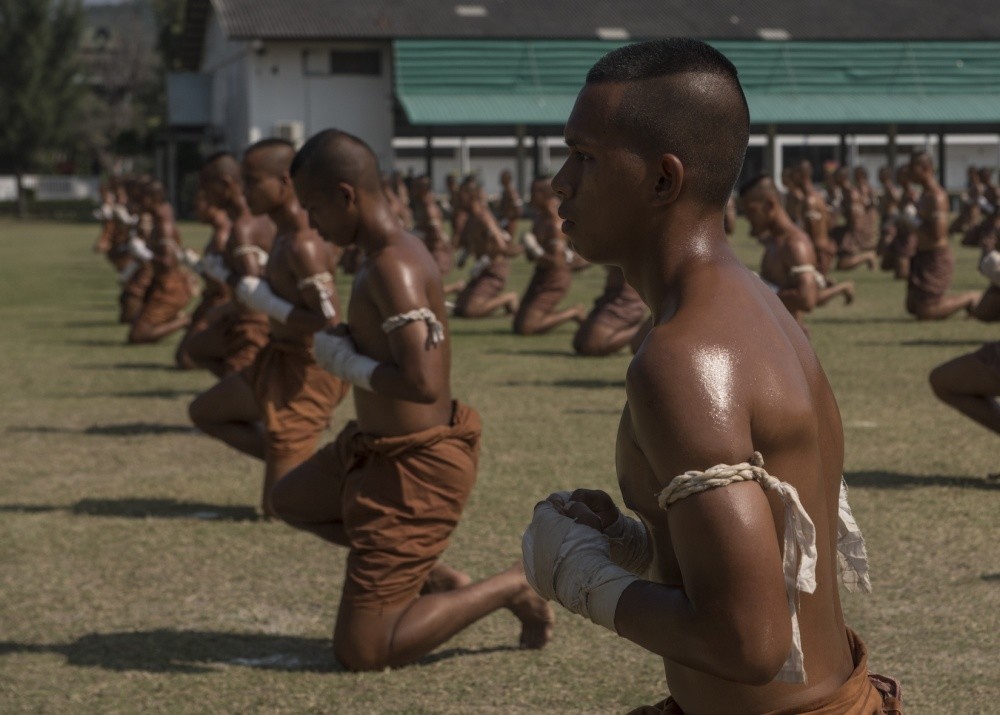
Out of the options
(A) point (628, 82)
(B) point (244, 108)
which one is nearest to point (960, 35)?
(B) point (244, 108)

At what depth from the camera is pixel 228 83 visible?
5338cm

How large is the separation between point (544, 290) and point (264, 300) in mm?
10026

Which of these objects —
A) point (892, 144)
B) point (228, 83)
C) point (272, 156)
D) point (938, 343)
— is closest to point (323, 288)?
point (272, 156)

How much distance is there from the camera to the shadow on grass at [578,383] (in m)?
13.1

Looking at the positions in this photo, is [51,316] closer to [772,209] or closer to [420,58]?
[772,209]

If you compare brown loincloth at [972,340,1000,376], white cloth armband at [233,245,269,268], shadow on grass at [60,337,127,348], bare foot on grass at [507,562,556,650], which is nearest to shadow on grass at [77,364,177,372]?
shadow on grass at [60,337,127,348]

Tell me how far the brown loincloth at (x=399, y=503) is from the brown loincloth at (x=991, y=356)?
12.2 ft

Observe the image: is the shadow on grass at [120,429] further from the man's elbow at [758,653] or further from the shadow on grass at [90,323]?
the man's elbow at [758,653]

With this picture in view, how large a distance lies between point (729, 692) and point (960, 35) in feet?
168

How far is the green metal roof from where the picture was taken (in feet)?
149

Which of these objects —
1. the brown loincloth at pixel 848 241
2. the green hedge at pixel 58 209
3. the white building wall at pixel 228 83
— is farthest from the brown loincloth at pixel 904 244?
the green hedge at pixel 58 209

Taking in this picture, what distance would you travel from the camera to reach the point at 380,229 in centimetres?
562

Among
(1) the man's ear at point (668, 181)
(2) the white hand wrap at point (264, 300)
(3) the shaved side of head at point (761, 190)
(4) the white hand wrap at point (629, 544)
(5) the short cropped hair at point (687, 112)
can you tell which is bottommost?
(2) the white hand wrap at point (264, 300)

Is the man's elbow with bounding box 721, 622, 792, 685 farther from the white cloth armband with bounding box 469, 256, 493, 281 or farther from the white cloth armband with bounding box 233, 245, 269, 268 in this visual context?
the white cloth armband with bounding box 469, 256, 493, 281
